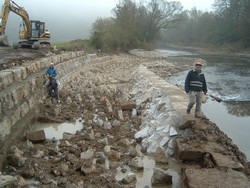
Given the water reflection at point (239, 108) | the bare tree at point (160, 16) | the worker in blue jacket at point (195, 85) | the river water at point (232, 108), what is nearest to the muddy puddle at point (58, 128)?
the worker in blue jacket at point (195, 85)

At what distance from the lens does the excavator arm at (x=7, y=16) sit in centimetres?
1606

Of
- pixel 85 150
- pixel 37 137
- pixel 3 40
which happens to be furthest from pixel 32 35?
pixel 85 150

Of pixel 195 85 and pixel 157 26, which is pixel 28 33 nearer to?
pixel 195 85

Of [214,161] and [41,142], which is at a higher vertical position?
[214,161]

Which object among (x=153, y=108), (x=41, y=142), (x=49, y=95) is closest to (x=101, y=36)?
(x=49, y=95)

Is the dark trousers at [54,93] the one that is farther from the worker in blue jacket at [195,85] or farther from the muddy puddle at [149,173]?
the muddy puddle at [149,173]

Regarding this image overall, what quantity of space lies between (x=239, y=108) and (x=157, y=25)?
3527 centimetres

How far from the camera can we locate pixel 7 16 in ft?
53.6

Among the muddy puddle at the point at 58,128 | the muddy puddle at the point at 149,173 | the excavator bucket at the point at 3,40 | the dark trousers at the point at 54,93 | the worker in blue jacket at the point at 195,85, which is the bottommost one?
the muddy puddle at the point at 58,128

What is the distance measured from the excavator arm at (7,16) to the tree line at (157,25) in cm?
1034

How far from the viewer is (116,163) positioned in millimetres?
5023

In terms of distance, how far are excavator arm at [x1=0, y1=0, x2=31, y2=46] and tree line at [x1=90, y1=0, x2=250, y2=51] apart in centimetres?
1034

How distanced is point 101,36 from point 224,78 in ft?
47.0

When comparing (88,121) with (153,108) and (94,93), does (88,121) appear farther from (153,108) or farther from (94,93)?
(94,93)
